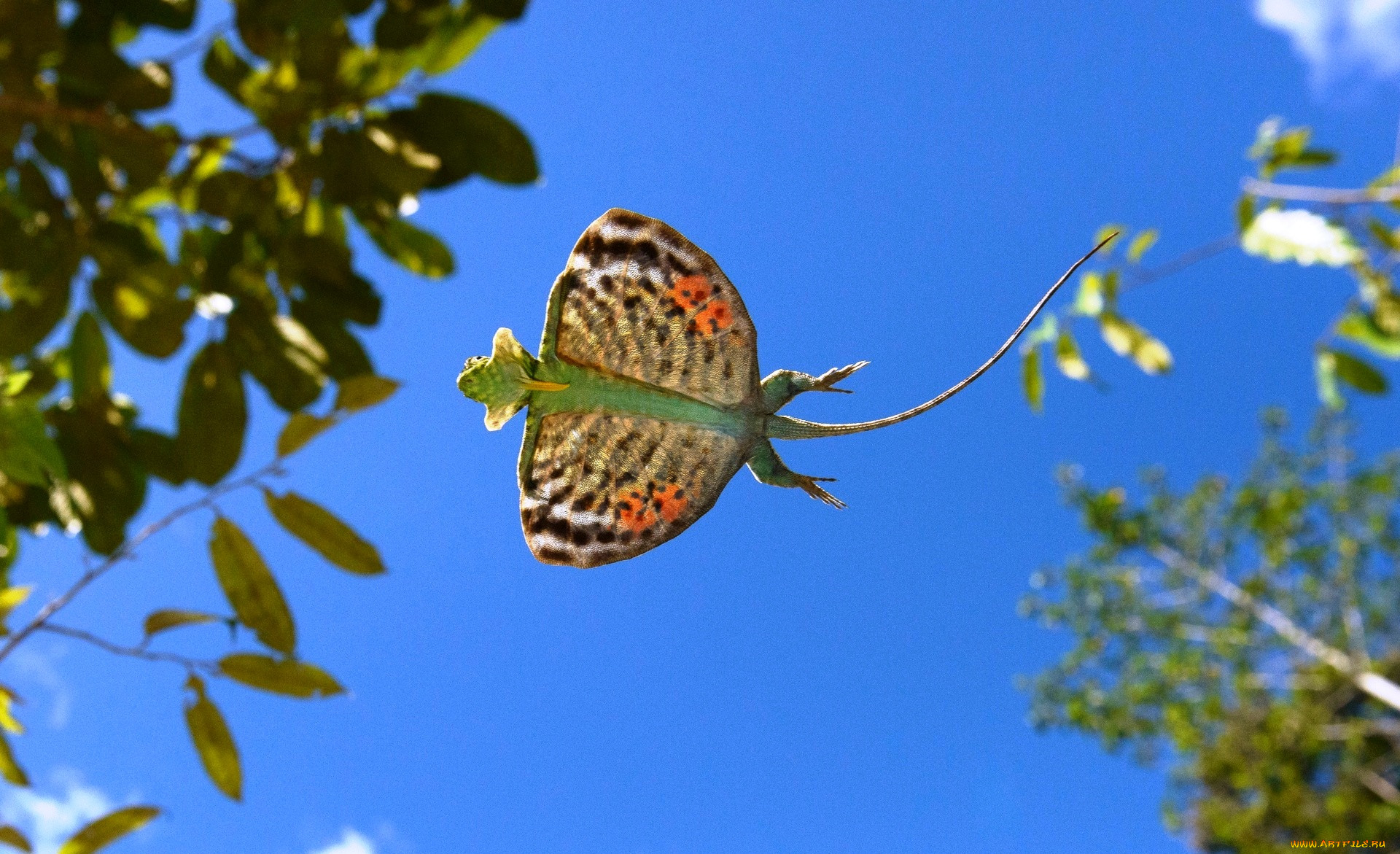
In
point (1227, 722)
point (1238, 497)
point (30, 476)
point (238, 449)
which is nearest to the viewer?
point (30, 476)

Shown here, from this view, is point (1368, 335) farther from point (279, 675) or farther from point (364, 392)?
point (279, 675)

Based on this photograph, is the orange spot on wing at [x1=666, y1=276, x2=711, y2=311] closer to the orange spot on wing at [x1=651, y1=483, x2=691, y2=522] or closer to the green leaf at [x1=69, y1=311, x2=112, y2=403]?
the orange spot on wing at [x1=651, y1=483, x2=691, y2=522]

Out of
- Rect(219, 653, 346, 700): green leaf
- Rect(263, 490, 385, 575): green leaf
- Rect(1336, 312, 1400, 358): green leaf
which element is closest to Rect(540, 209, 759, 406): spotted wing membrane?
Rect(263, 490, 385, 575): green leaf

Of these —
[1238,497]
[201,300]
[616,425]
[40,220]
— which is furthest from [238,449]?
[1238,497]

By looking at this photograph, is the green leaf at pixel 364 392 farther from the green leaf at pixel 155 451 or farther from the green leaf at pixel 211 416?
the green leaf at pixel 155 451

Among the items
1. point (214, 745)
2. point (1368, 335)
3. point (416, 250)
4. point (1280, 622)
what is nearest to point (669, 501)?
point (214, 745)

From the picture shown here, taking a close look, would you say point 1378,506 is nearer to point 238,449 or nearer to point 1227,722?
point 1227,722

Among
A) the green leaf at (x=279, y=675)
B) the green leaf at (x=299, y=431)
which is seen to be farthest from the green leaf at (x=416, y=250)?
the green leaf at (x=279, y=675)
